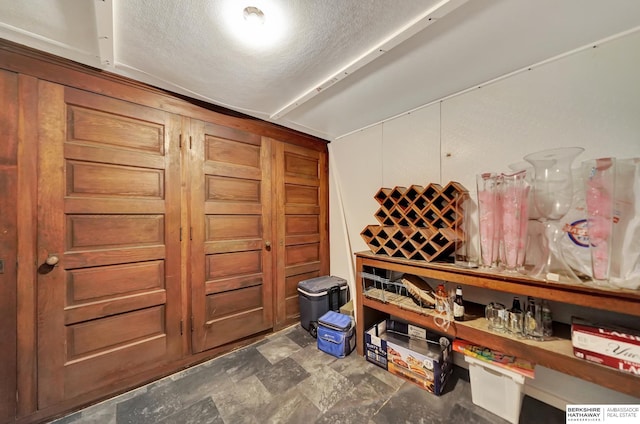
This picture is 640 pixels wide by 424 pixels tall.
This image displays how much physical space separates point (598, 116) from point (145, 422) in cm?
318

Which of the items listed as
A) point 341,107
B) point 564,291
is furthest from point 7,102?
point 564,291

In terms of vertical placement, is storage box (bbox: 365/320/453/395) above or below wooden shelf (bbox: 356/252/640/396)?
below

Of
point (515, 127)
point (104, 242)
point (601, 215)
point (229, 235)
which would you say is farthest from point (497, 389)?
point (104, 242)

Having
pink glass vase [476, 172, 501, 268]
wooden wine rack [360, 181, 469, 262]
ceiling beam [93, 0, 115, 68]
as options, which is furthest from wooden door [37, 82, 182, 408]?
pink glass vase [476, 172, 501, 268]

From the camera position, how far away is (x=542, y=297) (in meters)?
1.13

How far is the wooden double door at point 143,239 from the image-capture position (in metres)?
1.35

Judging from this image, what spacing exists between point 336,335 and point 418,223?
1174mm

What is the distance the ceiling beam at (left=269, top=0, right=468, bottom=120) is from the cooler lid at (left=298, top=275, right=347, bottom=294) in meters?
1.76

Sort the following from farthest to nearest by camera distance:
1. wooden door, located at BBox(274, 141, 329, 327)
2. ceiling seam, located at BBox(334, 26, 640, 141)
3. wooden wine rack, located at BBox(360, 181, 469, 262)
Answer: wooden door, located at BBox(274, 141, 329, 327) → wooden wine rack, located at BBox(360, 181, 469, 262) → ceiling seam, located at BBox(334, 26, 640, 141)

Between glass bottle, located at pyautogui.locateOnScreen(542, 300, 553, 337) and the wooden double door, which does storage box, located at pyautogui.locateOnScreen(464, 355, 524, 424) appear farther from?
the wooden double door

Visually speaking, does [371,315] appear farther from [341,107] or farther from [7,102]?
[7,102]

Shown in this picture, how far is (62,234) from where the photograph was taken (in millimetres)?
1367

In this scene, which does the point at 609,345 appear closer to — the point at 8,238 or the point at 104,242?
the point at 104,242

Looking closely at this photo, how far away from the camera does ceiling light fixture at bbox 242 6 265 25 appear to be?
103cm
